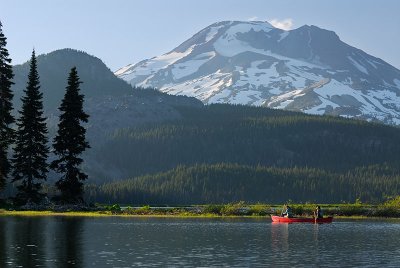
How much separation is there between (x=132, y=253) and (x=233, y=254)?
22.5 feet

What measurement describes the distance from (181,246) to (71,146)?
43.6 meters

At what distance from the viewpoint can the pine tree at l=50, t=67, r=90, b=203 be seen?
9256cm

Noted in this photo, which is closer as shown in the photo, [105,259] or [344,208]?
[105,259]

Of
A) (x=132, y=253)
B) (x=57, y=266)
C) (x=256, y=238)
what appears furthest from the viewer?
(x=256, y=238)

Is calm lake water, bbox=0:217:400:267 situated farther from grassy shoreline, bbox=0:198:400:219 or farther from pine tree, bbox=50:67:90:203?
grassy shoreline, bbox=0:198:400:219

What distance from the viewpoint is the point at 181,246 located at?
178ft

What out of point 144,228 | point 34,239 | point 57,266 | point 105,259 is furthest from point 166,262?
point 144,228

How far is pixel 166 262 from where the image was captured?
145 ft

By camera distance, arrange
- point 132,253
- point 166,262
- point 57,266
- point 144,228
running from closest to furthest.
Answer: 1. point 57,266
2. point 166,262
3. point 132,253
4. point 144,228

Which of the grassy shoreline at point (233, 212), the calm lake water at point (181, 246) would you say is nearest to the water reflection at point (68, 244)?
the calm lake water at point (181, 246)

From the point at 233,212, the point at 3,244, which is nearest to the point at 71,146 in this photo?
the point at 233,212

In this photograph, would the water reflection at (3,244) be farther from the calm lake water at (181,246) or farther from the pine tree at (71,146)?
the pine tree at (71,146)

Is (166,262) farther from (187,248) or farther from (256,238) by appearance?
(256,238)

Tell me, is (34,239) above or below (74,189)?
below
